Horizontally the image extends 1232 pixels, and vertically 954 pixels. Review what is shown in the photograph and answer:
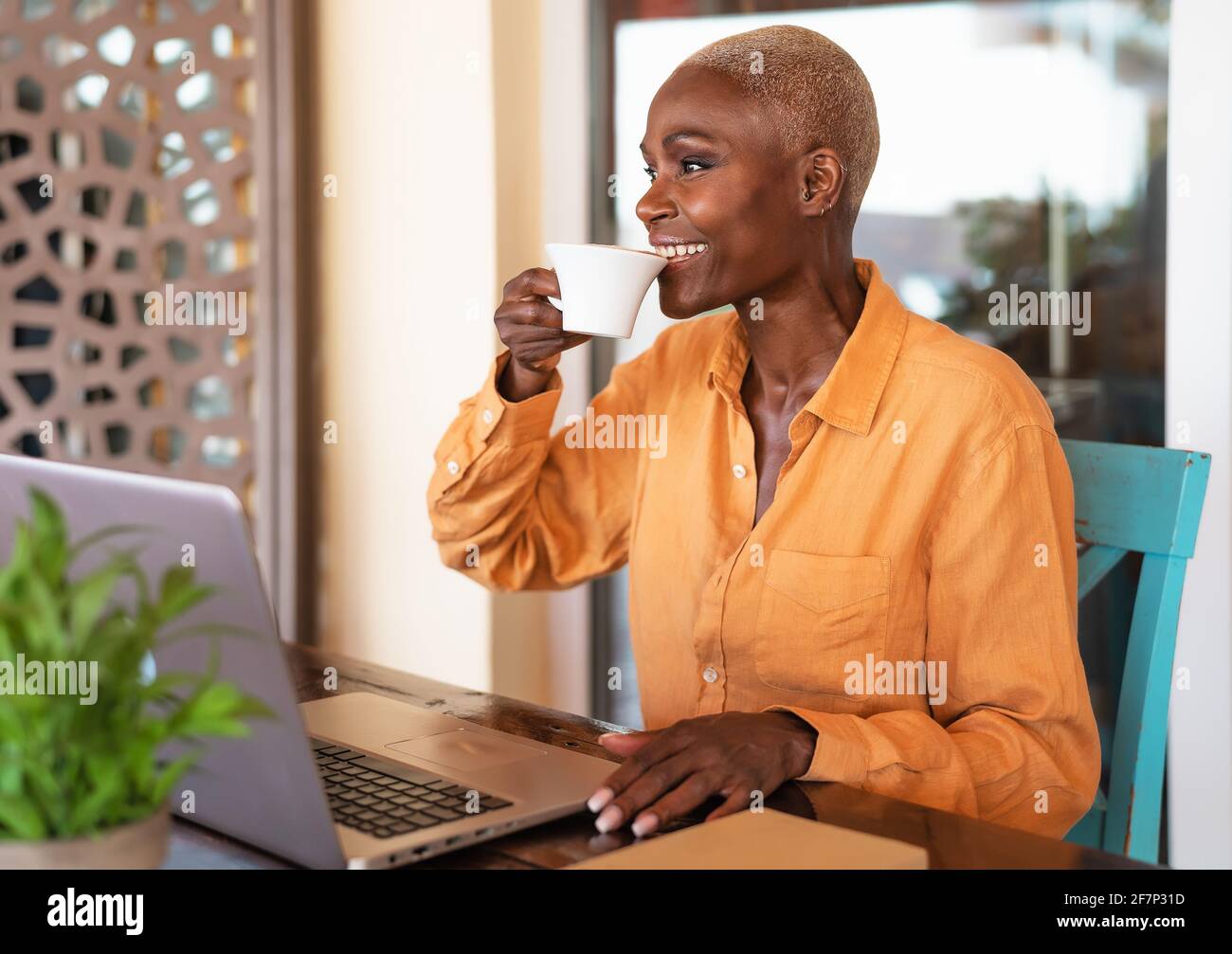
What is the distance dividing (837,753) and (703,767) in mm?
142

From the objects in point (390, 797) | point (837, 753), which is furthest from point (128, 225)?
point (837, 753)

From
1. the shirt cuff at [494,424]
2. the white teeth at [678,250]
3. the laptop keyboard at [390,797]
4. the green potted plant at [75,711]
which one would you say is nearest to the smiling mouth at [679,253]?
the white teeth at [678,250]

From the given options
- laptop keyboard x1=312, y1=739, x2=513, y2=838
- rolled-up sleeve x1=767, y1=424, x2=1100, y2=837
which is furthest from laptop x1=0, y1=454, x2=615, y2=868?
rolled-up sleeve x1=767, y1=424, x2=1100, y2=837

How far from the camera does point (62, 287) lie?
2.63 meters

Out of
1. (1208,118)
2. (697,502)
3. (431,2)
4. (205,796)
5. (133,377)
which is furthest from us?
(133,377)

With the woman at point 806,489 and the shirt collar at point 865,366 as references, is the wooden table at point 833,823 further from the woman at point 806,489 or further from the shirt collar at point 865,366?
the shirt collar at point 865,366

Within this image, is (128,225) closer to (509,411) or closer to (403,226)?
(403,226)

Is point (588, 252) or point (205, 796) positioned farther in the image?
point (588, 252)

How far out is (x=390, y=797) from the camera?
1030 mm

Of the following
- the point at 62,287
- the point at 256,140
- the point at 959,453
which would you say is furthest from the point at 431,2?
the point at 959,453

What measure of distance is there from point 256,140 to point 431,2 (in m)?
0.46

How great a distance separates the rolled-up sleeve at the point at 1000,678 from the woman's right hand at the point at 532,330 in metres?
0.49
